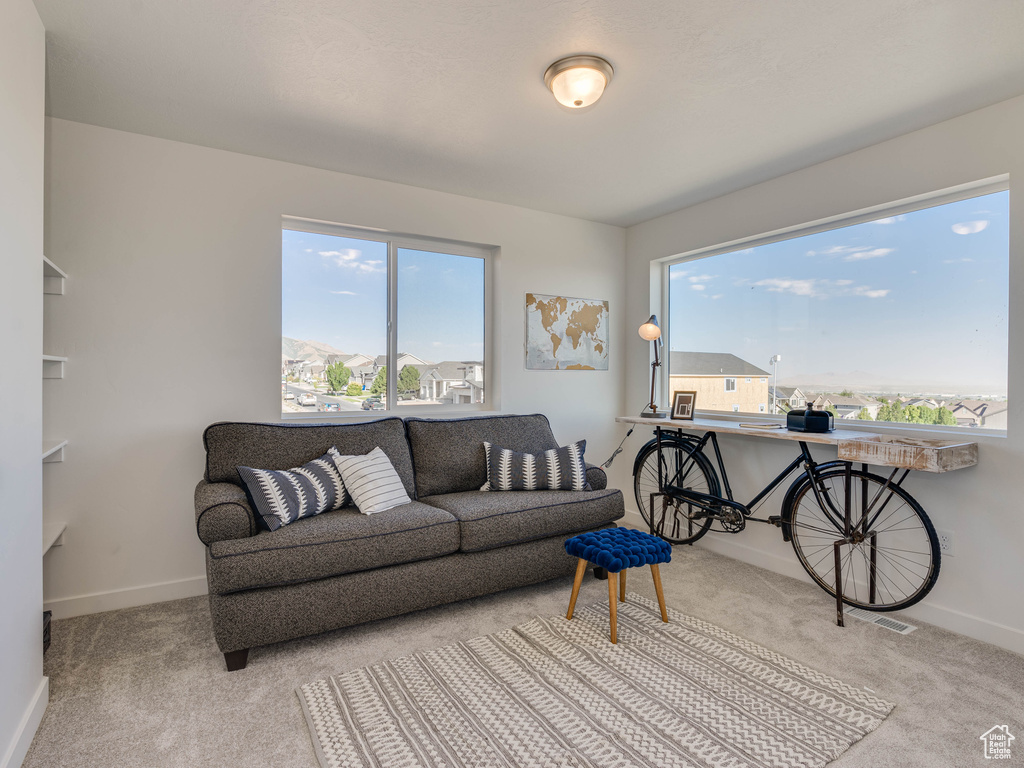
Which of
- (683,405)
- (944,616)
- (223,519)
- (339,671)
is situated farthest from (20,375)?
(944,616)

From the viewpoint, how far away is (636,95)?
2.45 metres

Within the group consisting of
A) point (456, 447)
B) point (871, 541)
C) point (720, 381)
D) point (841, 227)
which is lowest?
point (871, 541)

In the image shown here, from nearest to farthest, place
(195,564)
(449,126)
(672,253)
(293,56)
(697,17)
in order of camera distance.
Result: (697,17), (293,56), (449,126), (195,564), (672,253)

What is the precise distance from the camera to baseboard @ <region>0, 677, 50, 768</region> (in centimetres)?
162

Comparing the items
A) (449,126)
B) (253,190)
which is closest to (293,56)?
(449,126)

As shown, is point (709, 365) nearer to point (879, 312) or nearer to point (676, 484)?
point (676, 484)

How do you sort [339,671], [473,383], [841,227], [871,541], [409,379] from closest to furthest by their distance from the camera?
[339,671], [871,541], [841,227], [409,379], [473,383]

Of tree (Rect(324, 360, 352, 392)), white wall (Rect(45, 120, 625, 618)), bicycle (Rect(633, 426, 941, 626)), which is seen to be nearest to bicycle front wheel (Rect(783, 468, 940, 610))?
bicycle (Rect(633, 426, 941, 626))

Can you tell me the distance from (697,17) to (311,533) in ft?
8.32

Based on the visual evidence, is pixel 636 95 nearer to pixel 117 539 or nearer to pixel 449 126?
pixel 449 126

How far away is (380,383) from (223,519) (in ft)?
5.22

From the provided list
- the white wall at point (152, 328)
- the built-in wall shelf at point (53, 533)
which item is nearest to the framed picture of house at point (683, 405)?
the white wall at point (152, 328)

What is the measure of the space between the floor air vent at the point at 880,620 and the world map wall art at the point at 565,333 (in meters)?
2.41

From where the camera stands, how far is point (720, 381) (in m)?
4.02
